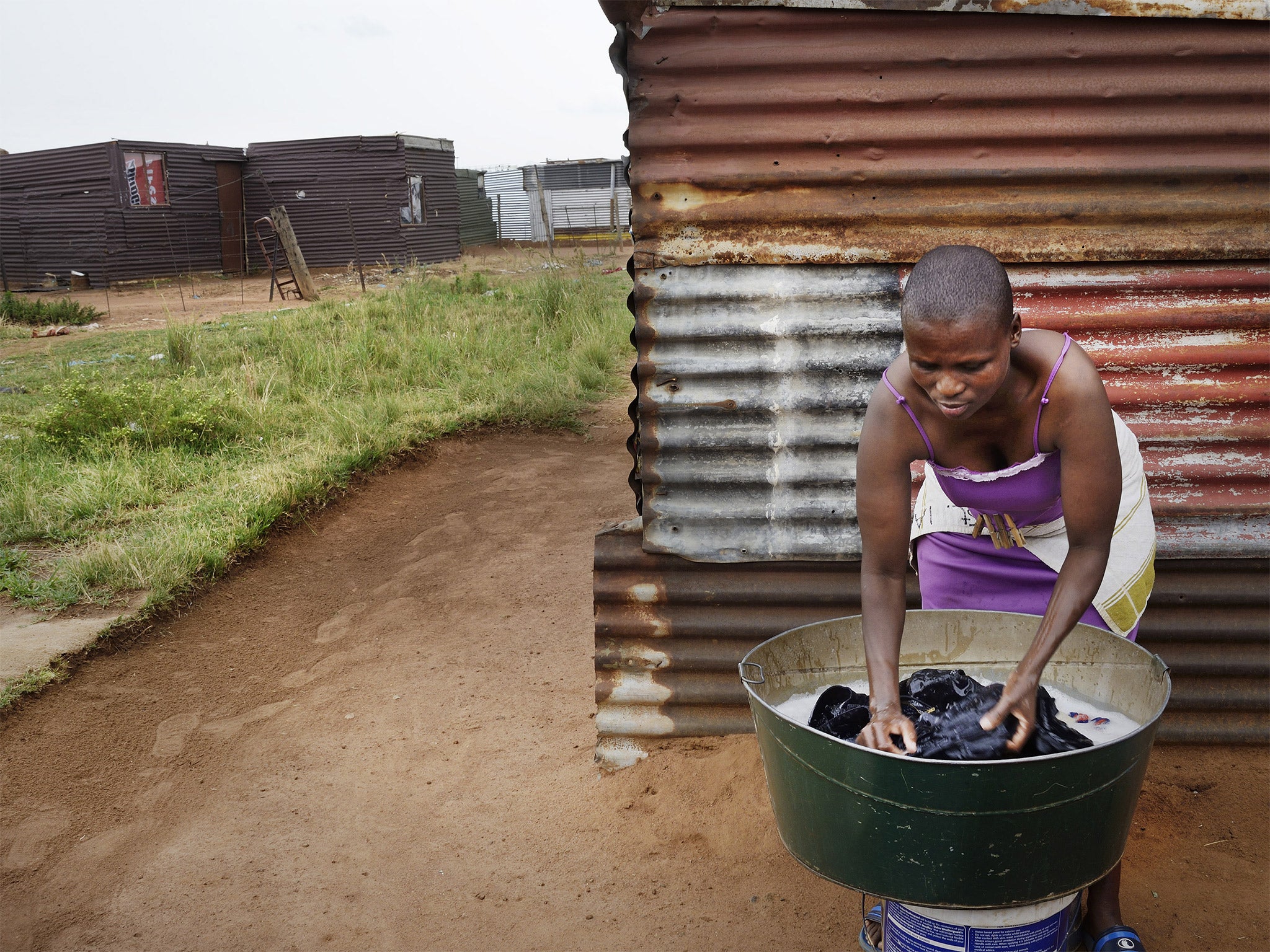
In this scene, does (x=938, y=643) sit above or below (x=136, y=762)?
above

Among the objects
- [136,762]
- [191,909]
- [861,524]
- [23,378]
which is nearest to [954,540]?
[861,524]

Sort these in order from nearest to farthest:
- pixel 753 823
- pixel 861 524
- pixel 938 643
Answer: pixel 861 524, pixel 938 643, pixel 753 823

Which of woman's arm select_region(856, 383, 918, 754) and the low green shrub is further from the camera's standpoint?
the low green shrub

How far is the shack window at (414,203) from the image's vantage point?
2414cm

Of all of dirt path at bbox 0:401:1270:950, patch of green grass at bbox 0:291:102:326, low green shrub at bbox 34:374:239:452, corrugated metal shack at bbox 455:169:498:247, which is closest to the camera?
dirt path at bbox 0:401:1270:950

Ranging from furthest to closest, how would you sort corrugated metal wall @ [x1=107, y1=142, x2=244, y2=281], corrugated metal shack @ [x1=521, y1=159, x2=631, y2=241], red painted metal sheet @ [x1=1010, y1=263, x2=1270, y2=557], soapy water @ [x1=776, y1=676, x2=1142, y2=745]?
corrugated metal shack @ [x1=521, y1=159, x2=631, y2=241] < corrugated metal wall @ [x1=107, y1=142, x2=244, y2=281] < red painted metal sheet @ [x1=1010, y1=263, x2=1270, y2=557] < soapy water @ [x1=776, y1=676, x2=1142, y2=745]

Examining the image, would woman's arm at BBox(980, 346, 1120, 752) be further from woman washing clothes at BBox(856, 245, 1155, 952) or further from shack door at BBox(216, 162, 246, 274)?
shack door at BBox(216, 162, 246, 274)

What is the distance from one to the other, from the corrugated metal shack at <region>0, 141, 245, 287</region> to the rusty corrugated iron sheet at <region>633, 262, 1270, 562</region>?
2150 centimetres

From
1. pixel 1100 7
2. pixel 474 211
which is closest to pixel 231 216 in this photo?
pixel 474 211

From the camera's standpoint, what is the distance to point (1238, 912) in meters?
2.69

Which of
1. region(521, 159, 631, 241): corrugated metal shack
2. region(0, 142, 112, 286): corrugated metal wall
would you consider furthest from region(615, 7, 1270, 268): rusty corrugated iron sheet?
region(521, 159, 631, 241): corrugated metal shack

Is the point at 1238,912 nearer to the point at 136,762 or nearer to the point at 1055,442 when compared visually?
the point at 1055,442

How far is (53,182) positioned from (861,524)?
25.6 meters

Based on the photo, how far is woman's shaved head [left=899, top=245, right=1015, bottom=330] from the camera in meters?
1.79
